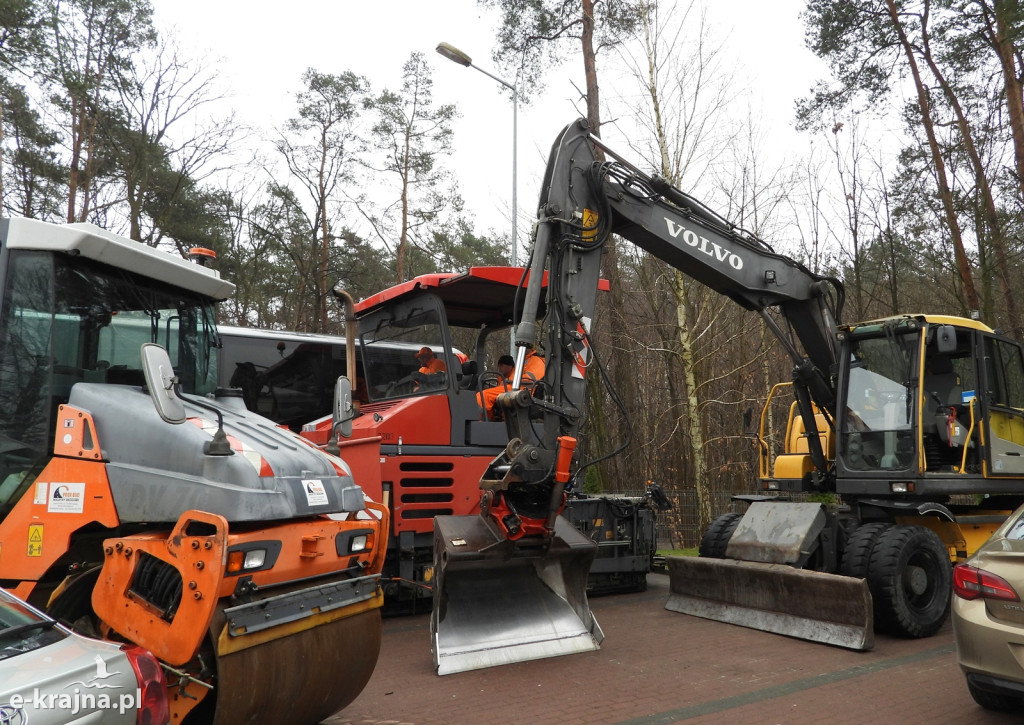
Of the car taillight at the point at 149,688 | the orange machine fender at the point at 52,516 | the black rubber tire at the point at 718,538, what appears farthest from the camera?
the black rubber tire at the point at 718,538

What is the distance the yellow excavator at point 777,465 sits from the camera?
256 inches

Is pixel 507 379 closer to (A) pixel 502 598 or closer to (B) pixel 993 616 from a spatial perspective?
(A) pixel 502 598

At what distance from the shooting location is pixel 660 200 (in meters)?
7.87

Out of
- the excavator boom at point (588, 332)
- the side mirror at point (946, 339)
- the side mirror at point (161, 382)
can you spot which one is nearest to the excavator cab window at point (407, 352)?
the excavator boom at point (588, 332)

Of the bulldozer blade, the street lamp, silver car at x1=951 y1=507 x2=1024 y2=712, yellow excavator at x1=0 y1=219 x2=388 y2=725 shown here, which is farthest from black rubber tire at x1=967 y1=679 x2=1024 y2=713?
the street lamp

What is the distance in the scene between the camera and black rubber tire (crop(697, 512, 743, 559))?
8719 mm

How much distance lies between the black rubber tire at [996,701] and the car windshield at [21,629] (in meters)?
4.96

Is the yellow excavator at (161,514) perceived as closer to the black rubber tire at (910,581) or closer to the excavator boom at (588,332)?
the excavator boom at (588,332)

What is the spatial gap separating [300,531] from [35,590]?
1.32 metres

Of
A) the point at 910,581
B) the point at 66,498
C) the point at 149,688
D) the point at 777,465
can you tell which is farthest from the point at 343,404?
the point at 777,465

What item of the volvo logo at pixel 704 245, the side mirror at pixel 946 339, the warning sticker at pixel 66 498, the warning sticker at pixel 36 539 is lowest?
the warning sticker at pixel 36 539

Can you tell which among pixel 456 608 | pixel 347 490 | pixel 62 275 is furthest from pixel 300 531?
pixel 456 608

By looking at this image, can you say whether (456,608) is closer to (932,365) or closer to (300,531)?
(300,531)

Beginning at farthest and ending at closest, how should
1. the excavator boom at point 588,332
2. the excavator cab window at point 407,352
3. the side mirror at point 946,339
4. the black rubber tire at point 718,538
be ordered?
the black rubber tire at point 718,538 < the excavator cab window at point 407,352 < the side mirror at point 946,339 < the excavator boom at point 588,332
